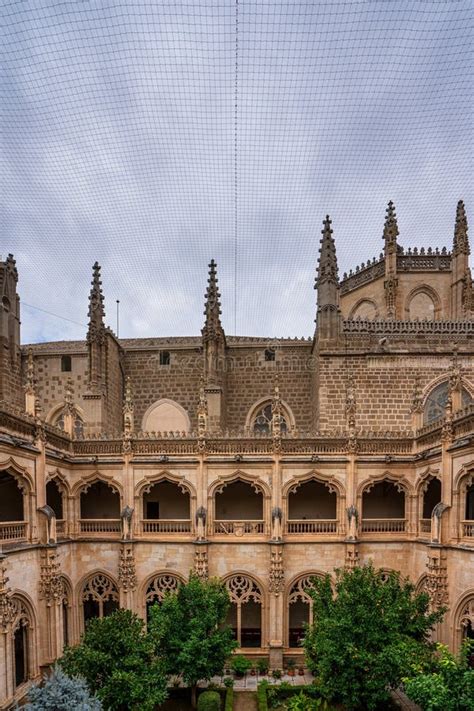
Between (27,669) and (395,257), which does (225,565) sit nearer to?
(27,669)

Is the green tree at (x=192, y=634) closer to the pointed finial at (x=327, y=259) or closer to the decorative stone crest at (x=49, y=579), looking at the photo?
the decorative stone crest at (x=49, y=579)

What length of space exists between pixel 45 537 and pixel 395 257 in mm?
27241

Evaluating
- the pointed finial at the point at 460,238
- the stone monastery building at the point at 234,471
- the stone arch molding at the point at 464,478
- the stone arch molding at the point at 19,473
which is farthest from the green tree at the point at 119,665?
the pointed finial at the point at 460,238

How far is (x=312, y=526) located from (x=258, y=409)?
8.39 metres

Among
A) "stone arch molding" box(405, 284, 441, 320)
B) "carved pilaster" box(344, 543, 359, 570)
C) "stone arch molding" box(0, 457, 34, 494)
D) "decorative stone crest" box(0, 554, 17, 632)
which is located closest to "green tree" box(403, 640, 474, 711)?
"carved pilaster" box(344, 543, 359, 570)

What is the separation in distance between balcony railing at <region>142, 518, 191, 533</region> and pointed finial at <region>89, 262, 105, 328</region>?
1110cm

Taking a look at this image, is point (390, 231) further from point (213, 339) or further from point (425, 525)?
point (425, 525)

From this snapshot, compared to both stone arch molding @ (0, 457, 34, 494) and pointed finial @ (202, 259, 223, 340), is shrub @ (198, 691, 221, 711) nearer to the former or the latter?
stone arch molding @ (0, 457, 34, 494)

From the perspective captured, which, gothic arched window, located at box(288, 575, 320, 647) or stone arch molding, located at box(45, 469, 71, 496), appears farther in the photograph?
gothic arched window, located at box(288, 575, 320, 647)

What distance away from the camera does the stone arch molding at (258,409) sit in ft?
91.7

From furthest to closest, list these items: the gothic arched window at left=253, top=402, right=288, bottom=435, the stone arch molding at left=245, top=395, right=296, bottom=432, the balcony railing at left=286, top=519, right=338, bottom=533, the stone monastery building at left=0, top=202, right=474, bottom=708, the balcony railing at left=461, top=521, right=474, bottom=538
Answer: the gothic arched window at left=253, top=402, right=288, bottom=435
the stone arch molding at left=245, top=395, right=296, bottom=432
the balcony railing at left=286, top=519, right=338, bottom=533
the stone monastery building at left=0, top=202, right=474, bottom=708
the balcony railing at left=461, top=521, right=474, bottom=538

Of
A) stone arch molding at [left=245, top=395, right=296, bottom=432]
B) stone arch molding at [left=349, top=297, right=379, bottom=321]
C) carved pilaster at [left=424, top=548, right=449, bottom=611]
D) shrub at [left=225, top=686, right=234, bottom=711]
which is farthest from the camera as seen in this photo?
stone arch molding at [left=349, top=297, right=379, bottom=321]

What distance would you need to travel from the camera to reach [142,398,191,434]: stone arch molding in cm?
2839

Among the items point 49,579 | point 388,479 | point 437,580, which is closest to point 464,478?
point 437,580
